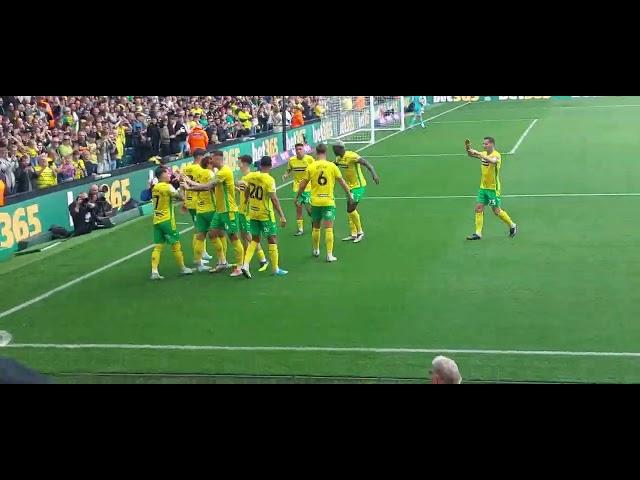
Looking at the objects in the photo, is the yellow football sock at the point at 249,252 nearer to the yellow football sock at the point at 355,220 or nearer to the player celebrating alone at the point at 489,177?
the yellow football sock at the point at 355,220

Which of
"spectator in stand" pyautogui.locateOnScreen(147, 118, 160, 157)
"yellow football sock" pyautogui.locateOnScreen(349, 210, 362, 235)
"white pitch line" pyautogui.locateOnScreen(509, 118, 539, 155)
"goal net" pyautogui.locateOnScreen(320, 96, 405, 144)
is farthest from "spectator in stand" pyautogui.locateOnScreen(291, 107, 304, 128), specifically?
"yellow football sock" pyautogui.locateOnScreen(349, 210, 362, 235)

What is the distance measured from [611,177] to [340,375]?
15.5 metres

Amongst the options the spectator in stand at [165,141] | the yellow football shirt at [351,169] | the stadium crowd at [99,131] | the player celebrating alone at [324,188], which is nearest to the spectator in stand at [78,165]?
the stadium crowd at [99,131]

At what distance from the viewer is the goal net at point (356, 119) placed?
36531mm

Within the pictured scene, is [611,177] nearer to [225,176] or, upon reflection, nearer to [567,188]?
[567,188]

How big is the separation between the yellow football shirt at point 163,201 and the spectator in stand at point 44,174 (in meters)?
5.50

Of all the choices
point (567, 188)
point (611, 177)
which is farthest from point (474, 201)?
point (611, 177)

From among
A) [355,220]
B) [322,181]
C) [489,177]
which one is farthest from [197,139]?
[489,177]

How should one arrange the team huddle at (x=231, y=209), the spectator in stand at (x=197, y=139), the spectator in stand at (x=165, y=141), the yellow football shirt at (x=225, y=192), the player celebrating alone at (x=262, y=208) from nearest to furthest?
the player celebrating alone at (x=262, y=208), the team huddle at (x=231, y=209), the yellow football shirt at (x=225, y=192), the spectator in stand at (x=197, y=139), the spectator in stand at (x=165, y=141)

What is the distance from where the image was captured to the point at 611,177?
23.7m

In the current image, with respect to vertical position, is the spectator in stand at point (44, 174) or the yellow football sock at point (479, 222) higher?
the spectator in stand at point (44, 174)

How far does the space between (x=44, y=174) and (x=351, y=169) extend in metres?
6.80

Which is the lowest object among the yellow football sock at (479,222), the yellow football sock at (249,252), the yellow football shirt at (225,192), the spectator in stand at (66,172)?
the yellow football sock at (479,222)

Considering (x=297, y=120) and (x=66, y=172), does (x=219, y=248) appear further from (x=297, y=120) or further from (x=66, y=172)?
(x=297, y=120)
